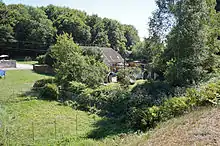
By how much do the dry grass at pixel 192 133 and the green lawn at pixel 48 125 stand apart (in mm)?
1744

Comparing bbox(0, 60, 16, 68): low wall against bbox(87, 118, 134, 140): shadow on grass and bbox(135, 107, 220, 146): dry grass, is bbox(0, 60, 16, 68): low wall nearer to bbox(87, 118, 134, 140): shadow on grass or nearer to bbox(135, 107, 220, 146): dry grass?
bbox(87, 118, 134, 140): shadow on grass

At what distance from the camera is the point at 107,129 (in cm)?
1284

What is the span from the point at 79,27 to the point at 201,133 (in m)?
57.7

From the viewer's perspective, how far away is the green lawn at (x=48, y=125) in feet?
35.8

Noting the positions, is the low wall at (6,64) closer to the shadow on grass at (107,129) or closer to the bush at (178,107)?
the shadow on grass at (107,129)

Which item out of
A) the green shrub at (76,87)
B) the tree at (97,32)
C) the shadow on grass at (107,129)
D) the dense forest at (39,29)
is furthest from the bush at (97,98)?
the tree at (97,32)

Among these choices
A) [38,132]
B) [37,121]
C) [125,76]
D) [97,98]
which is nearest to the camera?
[38,132]

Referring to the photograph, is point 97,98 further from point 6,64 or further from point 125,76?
point 6,64

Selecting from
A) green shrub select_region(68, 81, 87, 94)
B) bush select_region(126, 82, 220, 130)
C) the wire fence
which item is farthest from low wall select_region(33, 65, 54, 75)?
bush select_region(126, 82, 220, 130)

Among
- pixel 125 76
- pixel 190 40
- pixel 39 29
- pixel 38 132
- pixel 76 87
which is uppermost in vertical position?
pixel 39 29

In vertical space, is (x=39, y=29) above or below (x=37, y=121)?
above

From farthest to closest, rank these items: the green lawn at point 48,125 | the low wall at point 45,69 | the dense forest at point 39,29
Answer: the dense forest at point 39,29
the low wall at point 45,69
the green lawn at point 48,125

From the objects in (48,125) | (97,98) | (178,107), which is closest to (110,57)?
(97,98)

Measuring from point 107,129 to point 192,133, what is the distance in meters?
5.94
